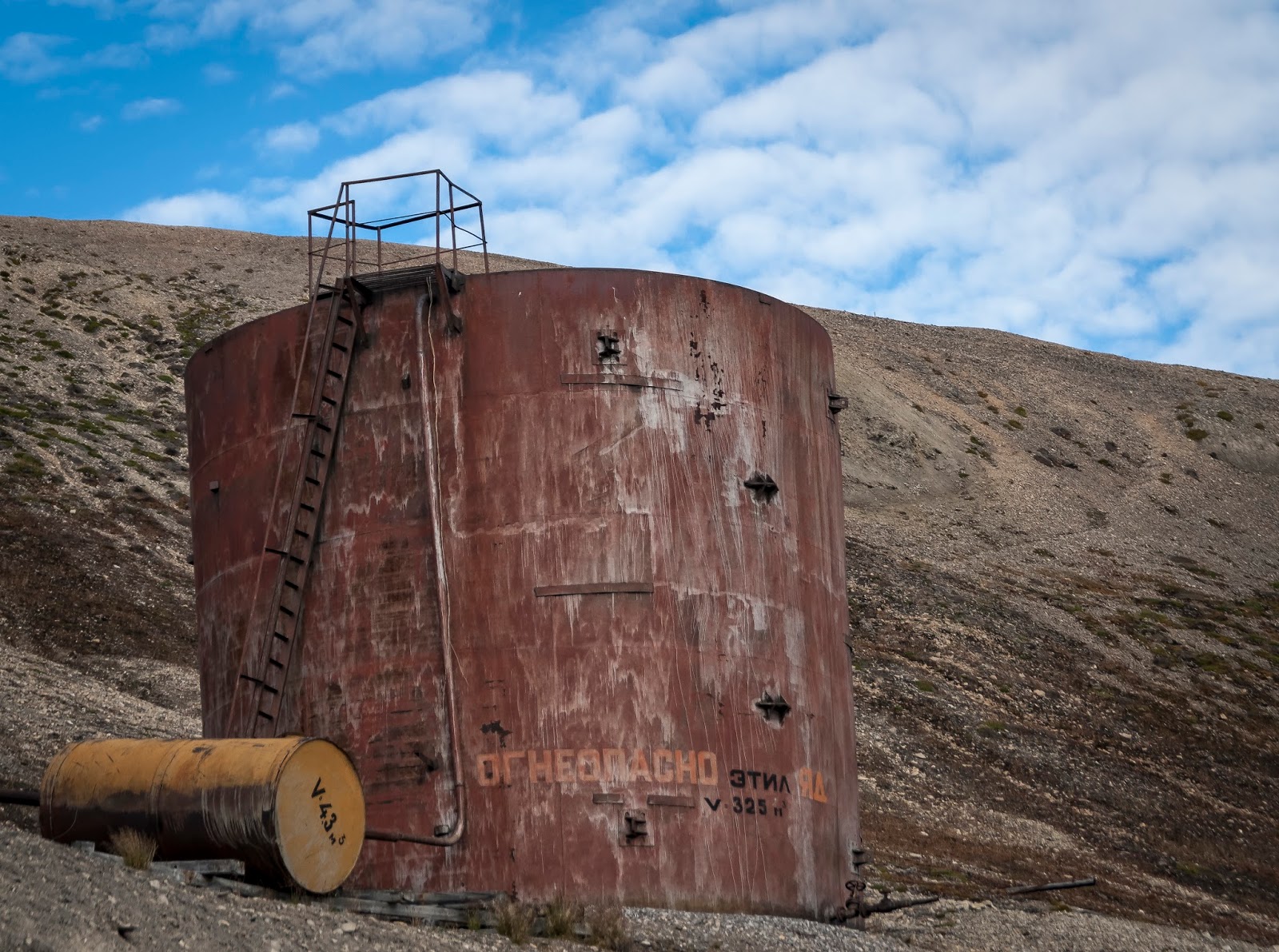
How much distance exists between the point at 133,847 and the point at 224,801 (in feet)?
2.74

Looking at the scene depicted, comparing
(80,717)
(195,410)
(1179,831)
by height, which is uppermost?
(195,410)

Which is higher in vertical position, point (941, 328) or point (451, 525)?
point (941, 328)

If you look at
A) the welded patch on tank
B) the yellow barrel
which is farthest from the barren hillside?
the welded patch on tank

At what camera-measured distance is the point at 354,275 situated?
17609 millimetres

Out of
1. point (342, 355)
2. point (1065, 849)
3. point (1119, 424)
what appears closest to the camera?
point (342, 355)

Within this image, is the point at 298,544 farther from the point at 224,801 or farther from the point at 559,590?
the point at 224,801

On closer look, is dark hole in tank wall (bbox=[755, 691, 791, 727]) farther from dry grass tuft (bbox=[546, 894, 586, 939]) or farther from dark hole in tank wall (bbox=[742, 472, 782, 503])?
dry grass tuft (bbox=[546, 894, 586, 939])

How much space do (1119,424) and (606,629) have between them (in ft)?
201

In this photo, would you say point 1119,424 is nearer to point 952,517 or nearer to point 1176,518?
point 1176,518

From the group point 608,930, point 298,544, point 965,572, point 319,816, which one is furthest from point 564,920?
point 965,572

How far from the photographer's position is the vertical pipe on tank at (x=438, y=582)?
15844mm

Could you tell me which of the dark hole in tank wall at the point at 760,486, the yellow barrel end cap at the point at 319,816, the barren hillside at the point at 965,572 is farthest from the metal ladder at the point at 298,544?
the barren hillside at the point at 965,572

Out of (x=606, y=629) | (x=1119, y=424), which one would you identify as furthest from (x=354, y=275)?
(x=1119, y=424)

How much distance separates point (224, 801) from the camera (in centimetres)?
1398
